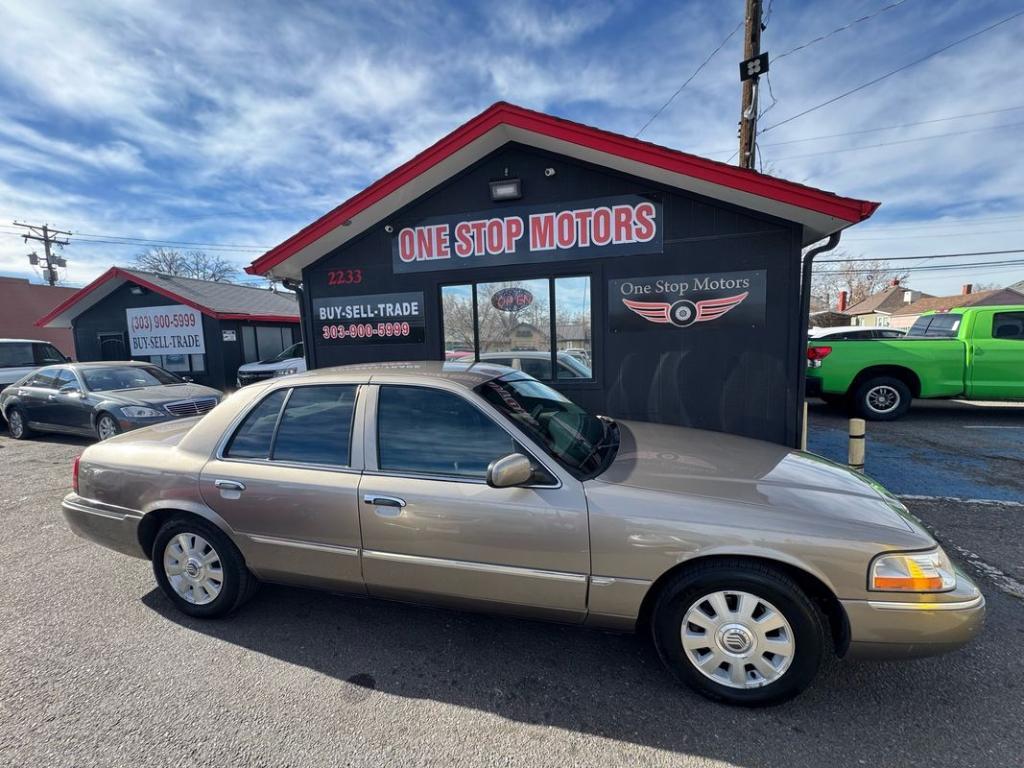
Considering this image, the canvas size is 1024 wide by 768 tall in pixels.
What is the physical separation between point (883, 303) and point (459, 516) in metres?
59.2

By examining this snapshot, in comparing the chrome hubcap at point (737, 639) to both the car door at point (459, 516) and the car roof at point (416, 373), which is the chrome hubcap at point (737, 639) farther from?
the car roof at point (416, 373)

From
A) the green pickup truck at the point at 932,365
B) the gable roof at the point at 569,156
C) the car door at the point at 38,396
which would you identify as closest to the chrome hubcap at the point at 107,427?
the car door at the point at 38,396

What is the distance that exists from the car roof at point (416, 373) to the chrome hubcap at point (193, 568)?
1167 mm

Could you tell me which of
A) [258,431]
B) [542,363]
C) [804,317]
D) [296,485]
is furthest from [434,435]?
[804,317]

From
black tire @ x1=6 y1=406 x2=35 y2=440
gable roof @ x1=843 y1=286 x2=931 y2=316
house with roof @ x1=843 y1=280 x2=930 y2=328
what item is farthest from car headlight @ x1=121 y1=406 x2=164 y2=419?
gable roof @ x1=843 y1=286 x2=931 y2=316

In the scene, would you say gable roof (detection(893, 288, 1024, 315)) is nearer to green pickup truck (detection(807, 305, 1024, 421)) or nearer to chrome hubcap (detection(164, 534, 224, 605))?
green pickup truck (detection(807, 305, 1024, 421))

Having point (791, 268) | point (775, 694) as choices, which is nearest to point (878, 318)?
point (791, 268)

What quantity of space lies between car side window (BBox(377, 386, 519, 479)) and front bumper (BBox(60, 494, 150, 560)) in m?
1.79

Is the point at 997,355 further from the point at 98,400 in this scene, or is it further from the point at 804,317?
the point at 98,400

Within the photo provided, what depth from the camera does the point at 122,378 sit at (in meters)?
8.34

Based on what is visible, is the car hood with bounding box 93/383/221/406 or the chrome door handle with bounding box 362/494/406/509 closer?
the chrome door handle with bounding box 362/494/406/509

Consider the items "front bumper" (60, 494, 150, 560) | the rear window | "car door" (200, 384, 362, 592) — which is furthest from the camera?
the rear window

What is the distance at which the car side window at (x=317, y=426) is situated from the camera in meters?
2.70

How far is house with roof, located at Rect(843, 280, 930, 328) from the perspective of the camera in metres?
45.9
